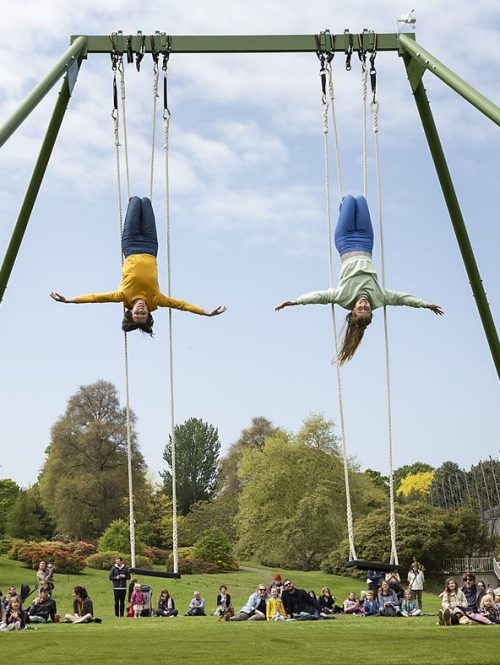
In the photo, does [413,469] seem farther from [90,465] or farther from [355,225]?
[355,225]

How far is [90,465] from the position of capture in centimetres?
5153

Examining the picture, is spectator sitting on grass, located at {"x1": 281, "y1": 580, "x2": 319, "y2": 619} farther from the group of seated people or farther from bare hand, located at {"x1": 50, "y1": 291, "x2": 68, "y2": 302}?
bare hand, located at {"x1": 50, "y1": 291, "x2": 68, "y2": 302}

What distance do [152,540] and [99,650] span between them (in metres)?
39.2

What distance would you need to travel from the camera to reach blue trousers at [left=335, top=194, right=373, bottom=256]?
10.3 metres

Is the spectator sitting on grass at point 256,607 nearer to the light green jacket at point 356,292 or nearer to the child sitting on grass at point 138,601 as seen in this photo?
the child sitting on grass at point 138,601

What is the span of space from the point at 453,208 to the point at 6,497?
1653 inches

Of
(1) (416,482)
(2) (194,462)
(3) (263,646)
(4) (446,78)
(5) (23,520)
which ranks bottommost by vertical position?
(3) (263,646)

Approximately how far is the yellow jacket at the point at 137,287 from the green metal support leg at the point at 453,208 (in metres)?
3.19

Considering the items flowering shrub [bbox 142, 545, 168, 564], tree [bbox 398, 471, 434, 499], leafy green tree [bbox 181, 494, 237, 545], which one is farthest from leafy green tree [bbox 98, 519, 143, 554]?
tree [bbox 398, 471, 434, 499]

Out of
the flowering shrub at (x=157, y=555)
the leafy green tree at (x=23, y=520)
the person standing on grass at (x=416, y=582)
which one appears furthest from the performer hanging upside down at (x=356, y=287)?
the leafy green tree at (x=23, y=520)

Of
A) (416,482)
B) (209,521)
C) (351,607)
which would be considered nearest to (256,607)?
(351,607)

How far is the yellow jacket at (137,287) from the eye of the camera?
32.7 feet

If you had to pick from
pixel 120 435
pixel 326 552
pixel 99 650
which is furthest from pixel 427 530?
pixel 99 650

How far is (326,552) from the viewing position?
44281 mm
